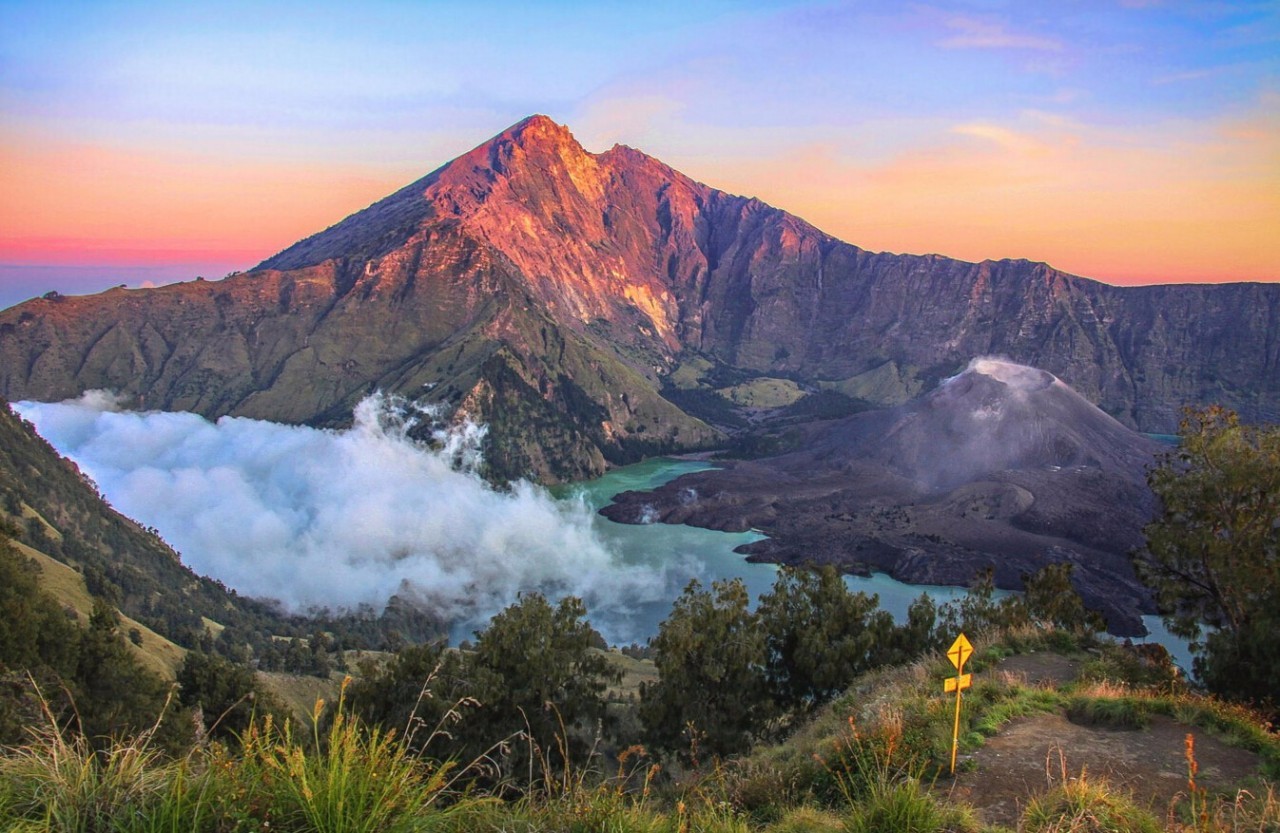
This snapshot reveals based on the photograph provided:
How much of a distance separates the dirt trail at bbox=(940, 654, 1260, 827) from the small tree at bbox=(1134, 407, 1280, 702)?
8254mm

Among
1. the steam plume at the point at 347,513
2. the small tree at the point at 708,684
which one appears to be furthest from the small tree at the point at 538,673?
the steam plume at the point at 347,513

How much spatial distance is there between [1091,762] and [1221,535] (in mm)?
12956

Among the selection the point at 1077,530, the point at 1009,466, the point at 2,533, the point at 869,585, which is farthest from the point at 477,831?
the point at 1009,466

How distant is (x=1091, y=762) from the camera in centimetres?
1014

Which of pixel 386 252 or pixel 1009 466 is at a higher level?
pixel 386 252

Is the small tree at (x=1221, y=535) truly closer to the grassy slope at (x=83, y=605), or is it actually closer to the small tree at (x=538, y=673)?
the small tree at (x=538, y=673)

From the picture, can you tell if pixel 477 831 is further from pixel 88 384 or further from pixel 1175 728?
pixel 88 384

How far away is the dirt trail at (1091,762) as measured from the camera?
29.0ft

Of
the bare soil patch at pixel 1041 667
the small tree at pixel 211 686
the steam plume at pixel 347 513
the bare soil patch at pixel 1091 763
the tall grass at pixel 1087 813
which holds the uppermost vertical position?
the tall grass at pixel 1087 813

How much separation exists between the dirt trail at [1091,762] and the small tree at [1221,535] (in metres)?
8.25

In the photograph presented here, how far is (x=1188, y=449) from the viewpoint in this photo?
1938 cm

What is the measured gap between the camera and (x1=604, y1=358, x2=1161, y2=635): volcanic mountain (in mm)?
89250

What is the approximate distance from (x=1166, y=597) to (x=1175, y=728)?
34.3 ft

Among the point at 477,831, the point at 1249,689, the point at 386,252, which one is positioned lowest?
the point at 1249,689
